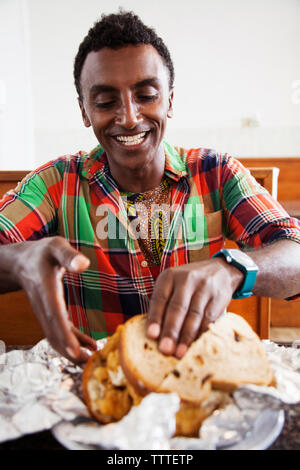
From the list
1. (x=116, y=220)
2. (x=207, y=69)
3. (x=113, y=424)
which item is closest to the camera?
(x=113, y=424)

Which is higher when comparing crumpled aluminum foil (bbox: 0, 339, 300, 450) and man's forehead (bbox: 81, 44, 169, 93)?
man's forehead (bbox: 81, 44, 169, 93)

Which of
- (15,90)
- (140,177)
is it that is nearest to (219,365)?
(140,177)

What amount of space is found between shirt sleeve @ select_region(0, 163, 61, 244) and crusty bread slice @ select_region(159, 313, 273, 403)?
22.7 inches

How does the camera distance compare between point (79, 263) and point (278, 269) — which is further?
point (278, 269)

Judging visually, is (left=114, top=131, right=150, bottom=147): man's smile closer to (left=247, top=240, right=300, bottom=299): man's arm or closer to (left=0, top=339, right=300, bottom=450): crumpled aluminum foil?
(left=247, top=240, right=300, bottom=299): man's arm

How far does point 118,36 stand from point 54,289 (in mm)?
642

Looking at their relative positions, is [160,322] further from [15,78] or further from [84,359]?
[15,78]

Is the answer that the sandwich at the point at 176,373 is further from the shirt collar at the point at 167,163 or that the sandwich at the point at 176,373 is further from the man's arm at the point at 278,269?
the shirt collar at the point at 167,163

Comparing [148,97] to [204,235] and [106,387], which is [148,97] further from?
[106,387]

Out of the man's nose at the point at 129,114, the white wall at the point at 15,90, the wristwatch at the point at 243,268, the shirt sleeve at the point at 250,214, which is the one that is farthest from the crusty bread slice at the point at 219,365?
the white wall at the point at 15,90

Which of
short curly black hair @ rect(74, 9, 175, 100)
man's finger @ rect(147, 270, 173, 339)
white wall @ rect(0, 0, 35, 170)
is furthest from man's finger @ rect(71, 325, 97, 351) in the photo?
white wall @ rect(0, 0, 35, 170)

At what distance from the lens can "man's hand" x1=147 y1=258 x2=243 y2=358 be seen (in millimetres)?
495

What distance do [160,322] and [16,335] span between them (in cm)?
102

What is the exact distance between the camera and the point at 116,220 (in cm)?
99
